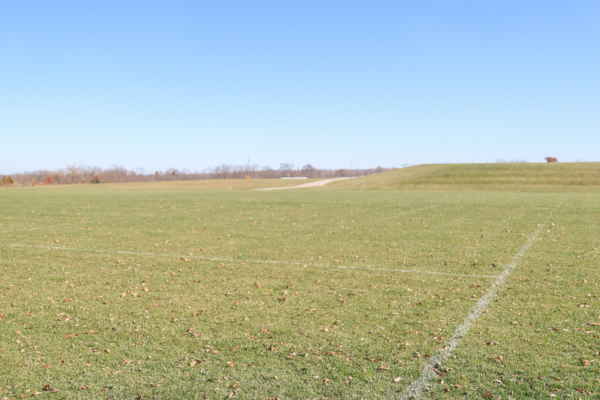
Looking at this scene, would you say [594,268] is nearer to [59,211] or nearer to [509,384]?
[509,384]

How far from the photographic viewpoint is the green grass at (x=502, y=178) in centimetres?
4734

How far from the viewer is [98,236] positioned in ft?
41.3

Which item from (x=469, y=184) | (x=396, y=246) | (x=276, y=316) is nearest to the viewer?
(x=276, y=316)

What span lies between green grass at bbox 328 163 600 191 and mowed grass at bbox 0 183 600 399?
39.7 m

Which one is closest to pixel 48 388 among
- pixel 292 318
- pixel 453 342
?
pixel 292 318

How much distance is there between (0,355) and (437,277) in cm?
617

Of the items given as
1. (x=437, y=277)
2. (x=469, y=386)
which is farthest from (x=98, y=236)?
(x=469, y=386)

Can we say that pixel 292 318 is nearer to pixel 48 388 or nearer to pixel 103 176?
pixel 48 388

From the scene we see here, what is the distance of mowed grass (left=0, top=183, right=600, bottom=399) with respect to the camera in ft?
12.4

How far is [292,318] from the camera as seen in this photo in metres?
5.38

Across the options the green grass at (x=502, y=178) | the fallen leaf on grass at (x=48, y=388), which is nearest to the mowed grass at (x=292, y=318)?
the fallen leaf on grass at (x=48, y=388)

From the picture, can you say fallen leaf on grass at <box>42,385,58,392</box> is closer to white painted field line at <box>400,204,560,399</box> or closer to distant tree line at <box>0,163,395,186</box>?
white painted field line at <box>400,204,560,399</box>

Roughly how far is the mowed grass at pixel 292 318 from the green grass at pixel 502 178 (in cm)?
3971

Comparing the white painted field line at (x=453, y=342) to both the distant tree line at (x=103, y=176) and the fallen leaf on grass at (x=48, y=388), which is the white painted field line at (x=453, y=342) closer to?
the fallen leaf on grass at (x=48, y=388)
